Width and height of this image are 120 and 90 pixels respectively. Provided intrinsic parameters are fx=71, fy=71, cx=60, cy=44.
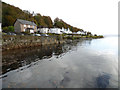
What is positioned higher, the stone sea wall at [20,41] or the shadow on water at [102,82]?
the stone sea wall at [20,41]

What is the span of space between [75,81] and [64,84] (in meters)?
1.06

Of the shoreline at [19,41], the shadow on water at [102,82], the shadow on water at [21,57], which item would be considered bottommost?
the shadow on water at [102,82]

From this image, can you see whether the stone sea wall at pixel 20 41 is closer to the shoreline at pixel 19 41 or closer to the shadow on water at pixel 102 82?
the shoreline at pixel 19 41

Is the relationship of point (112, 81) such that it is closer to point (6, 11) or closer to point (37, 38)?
point (37, 38)

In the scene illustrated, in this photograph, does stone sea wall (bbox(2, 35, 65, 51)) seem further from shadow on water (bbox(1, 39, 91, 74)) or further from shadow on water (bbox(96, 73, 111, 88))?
shadow on water (bbox(96, 73, 111, 88))

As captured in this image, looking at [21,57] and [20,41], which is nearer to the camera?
[21,57]

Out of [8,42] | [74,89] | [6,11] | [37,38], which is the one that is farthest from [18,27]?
[74,89]

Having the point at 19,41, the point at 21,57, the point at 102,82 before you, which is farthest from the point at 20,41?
the point at 102,82

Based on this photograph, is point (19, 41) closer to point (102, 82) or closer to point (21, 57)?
point (21, 57)

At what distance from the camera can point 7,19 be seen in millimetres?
49188

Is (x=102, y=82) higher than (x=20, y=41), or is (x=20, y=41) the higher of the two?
(x=20, y=41)

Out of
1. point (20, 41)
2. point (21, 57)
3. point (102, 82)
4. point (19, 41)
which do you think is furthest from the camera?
point (20, 41)

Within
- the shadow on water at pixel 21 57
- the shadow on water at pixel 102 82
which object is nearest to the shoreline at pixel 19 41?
the shadow on water at pixel 21 57

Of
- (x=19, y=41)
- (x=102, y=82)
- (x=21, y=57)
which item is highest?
(x=19, y=41)
